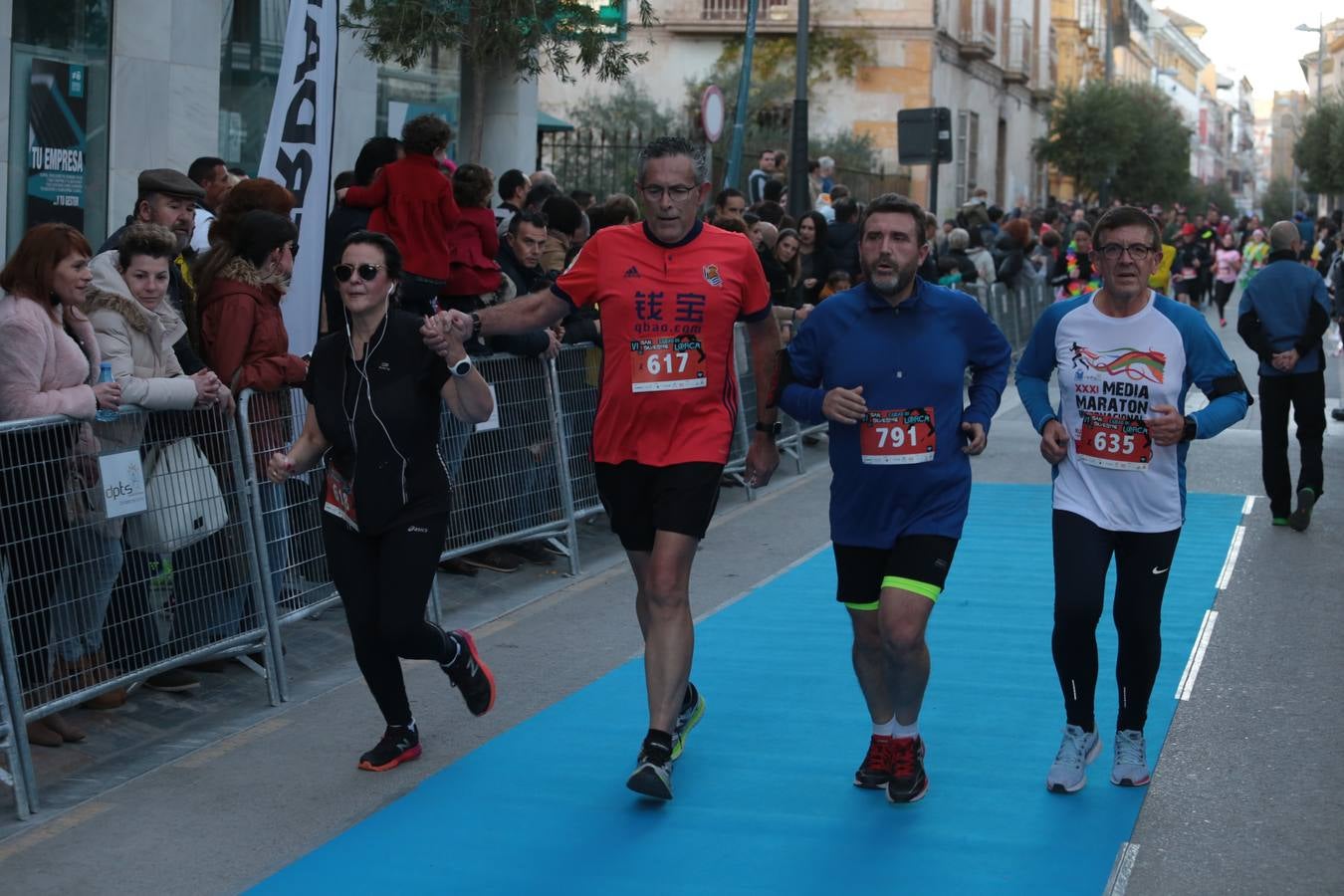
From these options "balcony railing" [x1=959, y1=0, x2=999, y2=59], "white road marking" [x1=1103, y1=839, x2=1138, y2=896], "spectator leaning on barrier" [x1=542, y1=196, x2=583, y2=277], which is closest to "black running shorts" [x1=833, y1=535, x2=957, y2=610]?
"white road marking" [x1=1103, y1=839, x2=1138, y2=896]

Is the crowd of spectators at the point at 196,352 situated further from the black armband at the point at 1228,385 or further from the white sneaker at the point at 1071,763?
the white sneaker at the point at 1071,763

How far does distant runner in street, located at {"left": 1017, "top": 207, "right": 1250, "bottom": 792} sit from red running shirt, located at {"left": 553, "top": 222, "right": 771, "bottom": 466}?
1.09m

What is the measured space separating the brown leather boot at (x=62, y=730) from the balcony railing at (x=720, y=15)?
1277 inches

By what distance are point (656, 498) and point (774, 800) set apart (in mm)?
1040

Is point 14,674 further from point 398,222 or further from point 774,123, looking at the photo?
point 774,123

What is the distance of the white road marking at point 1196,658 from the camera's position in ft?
24.8

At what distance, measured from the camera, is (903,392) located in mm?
5758

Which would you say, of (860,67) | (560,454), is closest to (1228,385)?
(560,454)

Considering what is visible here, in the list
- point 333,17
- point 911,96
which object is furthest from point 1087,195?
point 333,17

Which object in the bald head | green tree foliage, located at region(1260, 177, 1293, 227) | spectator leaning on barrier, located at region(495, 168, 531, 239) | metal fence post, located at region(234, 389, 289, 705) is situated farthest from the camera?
green tree foliage, located at region(1260, 177, 1293, 227)

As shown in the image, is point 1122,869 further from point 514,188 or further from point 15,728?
point 514,188

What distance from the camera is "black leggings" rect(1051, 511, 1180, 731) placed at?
5.96m

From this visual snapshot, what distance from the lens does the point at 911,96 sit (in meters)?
38.4

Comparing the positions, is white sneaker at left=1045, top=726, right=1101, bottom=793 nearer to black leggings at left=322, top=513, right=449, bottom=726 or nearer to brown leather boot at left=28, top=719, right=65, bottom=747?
black leggings at left=322, top=513, right=449, bottom=726
